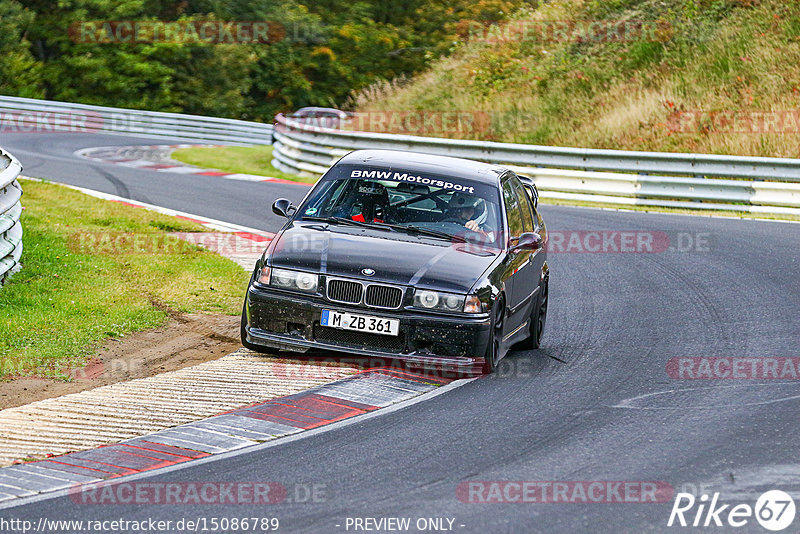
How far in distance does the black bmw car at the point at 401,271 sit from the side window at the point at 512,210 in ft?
0.07

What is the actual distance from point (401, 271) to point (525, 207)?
246 centimetres

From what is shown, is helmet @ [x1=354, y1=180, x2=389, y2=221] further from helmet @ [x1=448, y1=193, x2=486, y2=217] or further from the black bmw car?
helmet @ [x1=448, y1=193, x2=486, y2=217]

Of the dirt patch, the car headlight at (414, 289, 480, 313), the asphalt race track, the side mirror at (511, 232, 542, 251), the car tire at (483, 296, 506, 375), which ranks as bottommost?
the dirt patch

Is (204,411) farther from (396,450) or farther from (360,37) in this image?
(360,37)

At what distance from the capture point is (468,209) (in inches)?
373

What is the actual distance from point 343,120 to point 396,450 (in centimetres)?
2415

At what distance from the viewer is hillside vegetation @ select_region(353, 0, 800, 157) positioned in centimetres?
2567

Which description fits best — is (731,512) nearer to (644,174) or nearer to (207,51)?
(644,174)

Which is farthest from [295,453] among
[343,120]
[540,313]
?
[343,120]

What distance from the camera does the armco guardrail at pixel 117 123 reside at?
37.2 metres

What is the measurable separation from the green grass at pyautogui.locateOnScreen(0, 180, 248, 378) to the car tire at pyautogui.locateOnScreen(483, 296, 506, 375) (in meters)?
3.21

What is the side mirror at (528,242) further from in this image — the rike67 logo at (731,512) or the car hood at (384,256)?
the rike67 logo at (731,512)

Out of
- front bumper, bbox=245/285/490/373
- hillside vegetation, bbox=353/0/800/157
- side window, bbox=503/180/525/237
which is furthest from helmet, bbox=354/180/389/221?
hillside vegetation, bbox=353/0/800/157

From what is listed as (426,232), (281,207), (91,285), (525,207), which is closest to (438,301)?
(426,232)
